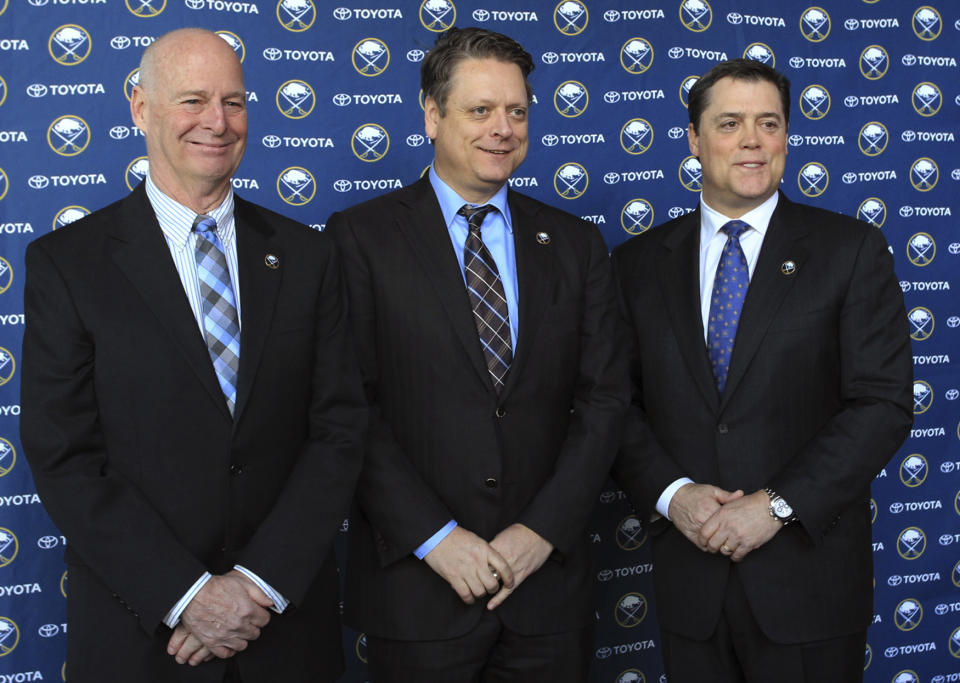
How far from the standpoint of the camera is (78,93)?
9.43ft

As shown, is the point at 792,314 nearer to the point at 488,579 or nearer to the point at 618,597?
the point at 488,579

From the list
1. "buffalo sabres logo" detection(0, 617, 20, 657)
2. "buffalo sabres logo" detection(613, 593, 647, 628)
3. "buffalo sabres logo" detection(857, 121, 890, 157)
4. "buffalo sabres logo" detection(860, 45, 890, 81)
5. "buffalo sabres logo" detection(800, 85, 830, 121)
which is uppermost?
"buffalo sabres logo" detection(860, 45, 890, 81)

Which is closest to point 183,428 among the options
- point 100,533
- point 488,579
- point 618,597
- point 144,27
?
point 100,533

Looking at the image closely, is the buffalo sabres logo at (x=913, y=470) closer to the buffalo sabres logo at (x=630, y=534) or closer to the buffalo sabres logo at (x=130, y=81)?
the buffalo sabres logo at (x=630, y=534)

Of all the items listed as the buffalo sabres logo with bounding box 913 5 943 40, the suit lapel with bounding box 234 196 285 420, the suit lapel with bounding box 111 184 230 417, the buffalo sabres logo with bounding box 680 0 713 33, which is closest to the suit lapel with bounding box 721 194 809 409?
the suit lapel with bounding box 234 196 285 420

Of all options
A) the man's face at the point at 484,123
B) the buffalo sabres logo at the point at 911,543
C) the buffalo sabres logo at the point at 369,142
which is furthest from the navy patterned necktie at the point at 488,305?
the buffalo sabres logo at the point at 911,543

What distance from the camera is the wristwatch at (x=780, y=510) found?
7.27ft

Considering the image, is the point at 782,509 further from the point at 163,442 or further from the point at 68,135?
the point at 68,135

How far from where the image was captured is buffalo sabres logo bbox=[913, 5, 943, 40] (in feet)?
12.1

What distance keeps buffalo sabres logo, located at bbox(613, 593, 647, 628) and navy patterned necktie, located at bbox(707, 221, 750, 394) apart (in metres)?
1.37

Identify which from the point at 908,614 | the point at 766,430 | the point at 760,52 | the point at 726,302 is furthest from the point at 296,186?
the point at 908,614

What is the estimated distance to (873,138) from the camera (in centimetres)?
365

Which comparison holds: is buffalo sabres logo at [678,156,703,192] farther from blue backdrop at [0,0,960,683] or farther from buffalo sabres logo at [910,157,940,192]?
buffalo sabres logo at [910,157,940,192]

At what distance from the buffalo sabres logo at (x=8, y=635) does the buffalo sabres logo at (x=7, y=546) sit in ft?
0.61
